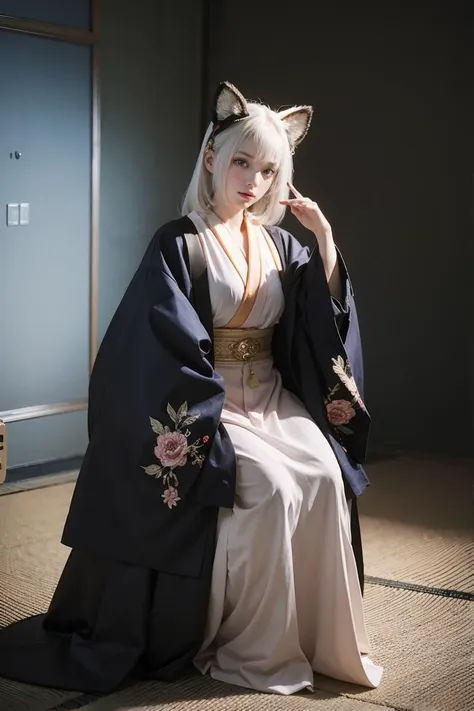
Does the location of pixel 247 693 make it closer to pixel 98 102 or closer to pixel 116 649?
pixel 116 649

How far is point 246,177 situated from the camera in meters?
2.63

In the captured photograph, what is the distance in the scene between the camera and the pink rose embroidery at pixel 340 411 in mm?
2703

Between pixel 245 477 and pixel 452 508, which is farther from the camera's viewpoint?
pixel 452 508

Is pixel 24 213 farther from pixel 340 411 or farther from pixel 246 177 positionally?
pixel 340 411

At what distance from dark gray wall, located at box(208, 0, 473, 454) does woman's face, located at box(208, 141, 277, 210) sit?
6.86ft

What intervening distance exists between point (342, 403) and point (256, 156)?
Answer: 64cm

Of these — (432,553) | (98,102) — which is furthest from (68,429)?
(432,553)

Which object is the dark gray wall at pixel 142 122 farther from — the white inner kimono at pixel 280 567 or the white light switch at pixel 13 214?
the white inner kimono at pixel 280 567

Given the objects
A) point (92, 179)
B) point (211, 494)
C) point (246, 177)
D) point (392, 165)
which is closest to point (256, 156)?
point (246, 177)

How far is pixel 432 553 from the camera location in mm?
3484

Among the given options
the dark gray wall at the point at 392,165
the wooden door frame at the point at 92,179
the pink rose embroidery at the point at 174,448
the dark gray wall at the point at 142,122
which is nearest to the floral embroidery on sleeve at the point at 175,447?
the pink rose embroidery at the point at 174,448

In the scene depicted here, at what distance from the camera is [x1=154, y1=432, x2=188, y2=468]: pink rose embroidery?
2.46 m

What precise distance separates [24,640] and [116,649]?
0.27 metres

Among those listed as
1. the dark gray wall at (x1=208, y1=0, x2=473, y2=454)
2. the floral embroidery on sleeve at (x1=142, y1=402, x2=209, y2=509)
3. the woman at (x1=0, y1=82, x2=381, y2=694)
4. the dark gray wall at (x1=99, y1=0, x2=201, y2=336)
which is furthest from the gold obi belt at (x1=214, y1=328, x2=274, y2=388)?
the dark gray wall at (x1=208, y1=0, x2=473, y2=454)
